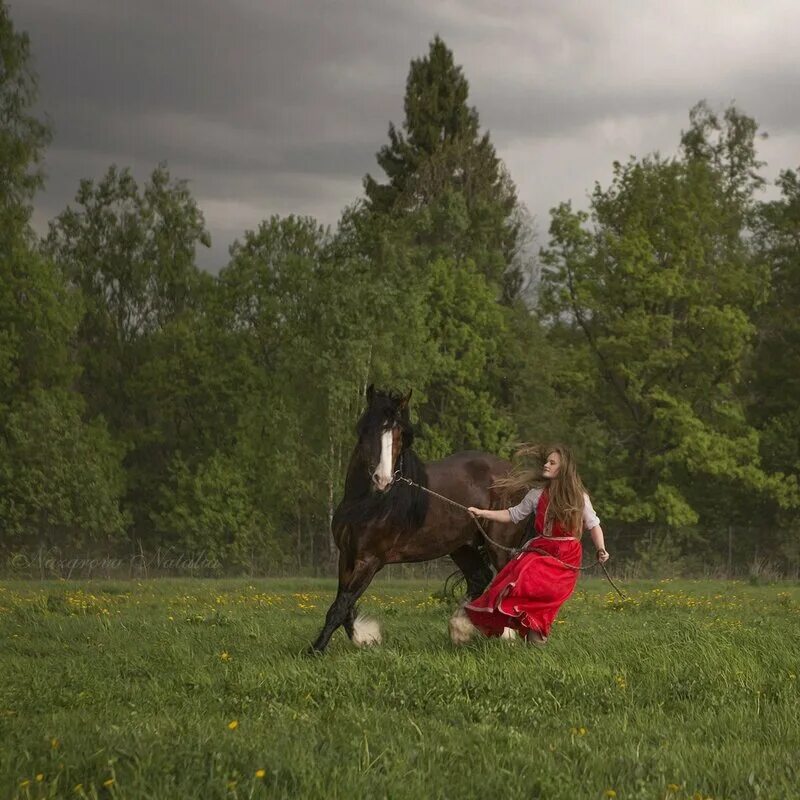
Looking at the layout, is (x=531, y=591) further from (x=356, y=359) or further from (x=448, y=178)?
(x=448, y=178)

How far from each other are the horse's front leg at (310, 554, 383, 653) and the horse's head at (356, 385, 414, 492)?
3.47 feet

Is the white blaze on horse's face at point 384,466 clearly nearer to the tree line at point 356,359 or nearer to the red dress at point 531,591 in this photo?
the red dress at point 531,591

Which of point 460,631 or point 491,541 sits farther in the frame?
point 491,541

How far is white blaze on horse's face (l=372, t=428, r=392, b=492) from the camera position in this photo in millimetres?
Result: 10531

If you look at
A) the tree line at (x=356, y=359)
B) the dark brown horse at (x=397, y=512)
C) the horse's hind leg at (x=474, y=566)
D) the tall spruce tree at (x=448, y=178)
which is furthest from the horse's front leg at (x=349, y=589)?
the tall spruce tree at (x=448, y=178)

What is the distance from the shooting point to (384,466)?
10578 millimetres

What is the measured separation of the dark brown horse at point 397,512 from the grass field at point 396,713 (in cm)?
67

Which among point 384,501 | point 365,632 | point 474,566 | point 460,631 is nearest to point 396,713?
point 460,631

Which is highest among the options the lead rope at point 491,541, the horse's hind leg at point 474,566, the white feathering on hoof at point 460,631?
the lead rope at point 491,541

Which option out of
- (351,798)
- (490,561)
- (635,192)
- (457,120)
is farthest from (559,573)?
(457,120)

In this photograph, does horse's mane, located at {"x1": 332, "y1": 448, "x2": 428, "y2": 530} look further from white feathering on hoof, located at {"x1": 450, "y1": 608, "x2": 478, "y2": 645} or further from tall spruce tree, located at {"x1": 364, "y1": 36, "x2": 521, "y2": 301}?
tall spruce tree, located at {"x1": 364, "y1": 36, "x2": 521, "y2": 301}

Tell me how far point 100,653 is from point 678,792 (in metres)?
6.82

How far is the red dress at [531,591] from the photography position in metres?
10.4

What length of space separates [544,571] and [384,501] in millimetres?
1890
